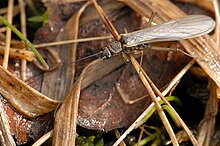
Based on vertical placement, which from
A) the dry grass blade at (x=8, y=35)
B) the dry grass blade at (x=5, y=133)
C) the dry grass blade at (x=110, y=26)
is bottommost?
the dry grass blade at (x=5, y=133)

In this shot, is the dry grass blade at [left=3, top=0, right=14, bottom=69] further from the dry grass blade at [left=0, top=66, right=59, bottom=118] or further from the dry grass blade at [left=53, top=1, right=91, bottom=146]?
the dry grass blade at [left=53, top=1, right=91, bottom=146]

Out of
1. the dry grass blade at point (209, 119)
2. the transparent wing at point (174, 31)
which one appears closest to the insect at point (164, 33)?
the transparent wing at point (174, 31)

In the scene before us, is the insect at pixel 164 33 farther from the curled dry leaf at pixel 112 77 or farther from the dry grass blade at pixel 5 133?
the dry grass blade at pixel 5 133

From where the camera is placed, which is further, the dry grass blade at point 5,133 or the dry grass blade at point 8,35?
the dry grass blade at point 8,35

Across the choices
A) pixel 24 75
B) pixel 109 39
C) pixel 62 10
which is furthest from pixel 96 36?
pixel 24 75

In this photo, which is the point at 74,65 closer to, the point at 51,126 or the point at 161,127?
the point at 51,126

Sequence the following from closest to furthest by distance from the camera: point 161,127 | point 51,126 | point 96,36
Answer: point 51,126 → point 161,127 → point 96,36

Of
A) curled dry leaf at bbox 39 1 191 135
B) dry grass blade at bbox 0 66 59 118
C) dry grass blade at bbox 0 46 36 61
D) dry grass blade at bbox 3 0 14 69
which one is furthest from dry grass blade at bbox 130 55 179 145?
dry grass blade at bbox 3 0 14 69
